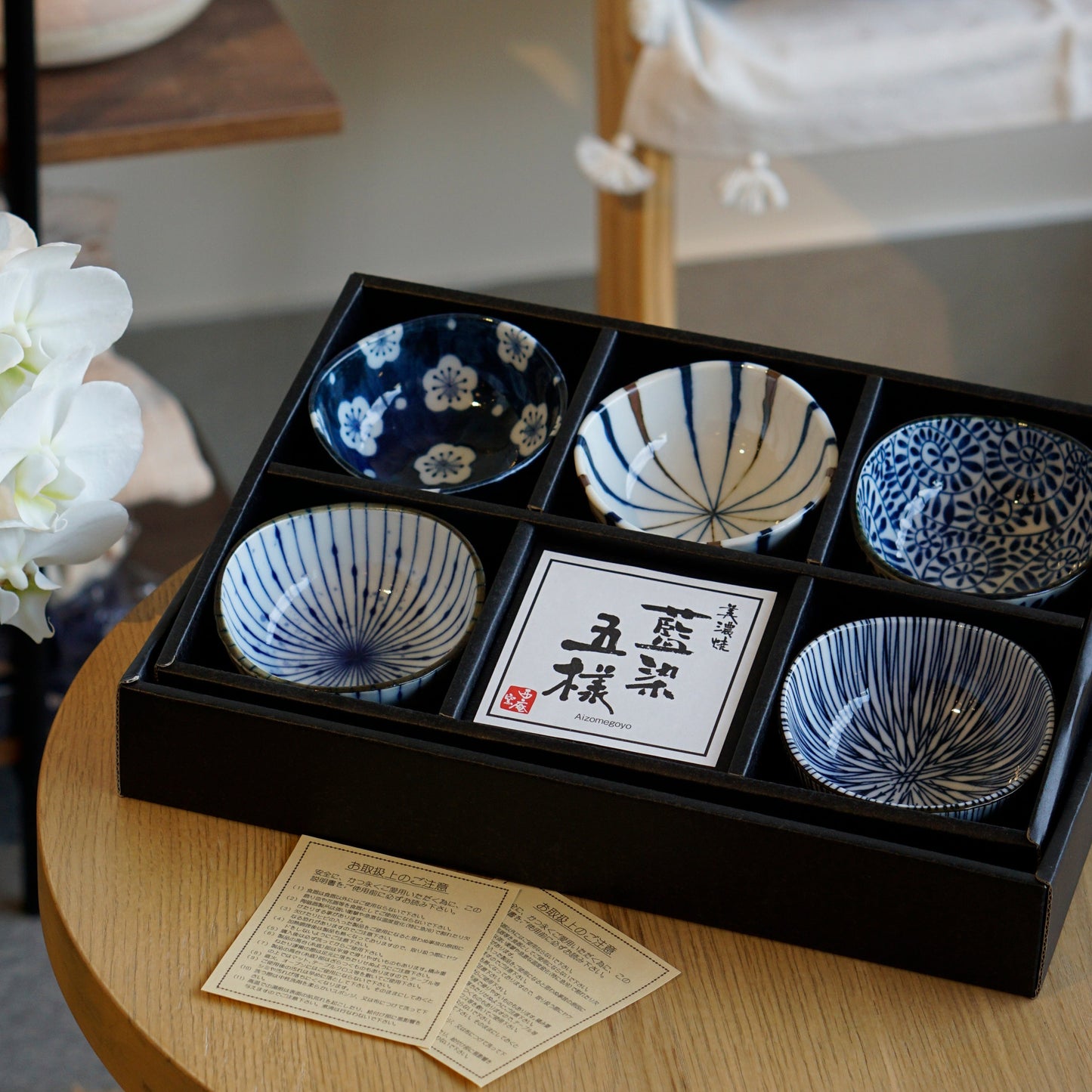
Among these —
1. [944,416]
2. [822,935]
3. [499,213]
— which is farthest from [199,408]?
[822,935]

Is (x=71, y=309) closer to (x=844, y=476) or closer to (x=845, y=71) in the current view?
(x=844, y=476)

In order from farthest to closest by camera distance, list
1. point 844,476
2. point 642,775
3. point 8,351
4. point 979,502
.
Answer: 1. point 979,502
2. point 844,476
3. point 642,775
4. point 8,351

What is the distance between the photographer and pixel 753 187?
4.87 ft

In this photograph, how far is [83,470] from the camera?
0.59 meters

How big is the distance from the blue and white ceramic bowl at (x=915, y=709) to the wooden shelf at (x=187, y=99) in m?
0.69

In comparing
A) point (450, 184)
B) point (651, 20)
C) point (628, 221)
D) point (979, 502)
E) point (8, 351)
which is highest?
point (8, 351)

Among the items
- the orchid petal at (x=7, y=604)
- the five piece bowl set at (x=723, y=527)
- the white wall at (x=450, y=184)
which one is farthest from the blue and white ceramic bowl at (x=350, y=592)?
the white wall at (x=450, y=184)

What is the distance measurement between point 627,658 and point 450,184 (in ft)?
4.43

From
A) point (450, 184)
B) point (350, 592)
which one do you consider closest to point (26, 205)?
point (350, 592)

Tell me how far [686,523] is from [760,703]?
219 millimetres

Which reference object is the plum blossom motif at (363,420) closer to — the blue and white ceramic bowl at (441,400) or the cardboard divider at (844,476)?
the blue and white ceramic bowl at (441,400)

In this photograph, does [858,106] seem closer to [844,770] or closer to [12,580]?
[844,770]

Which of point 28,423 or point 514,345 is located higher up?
point 28,423

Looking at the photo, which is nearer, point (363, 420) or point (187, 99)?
point (363, 420)
